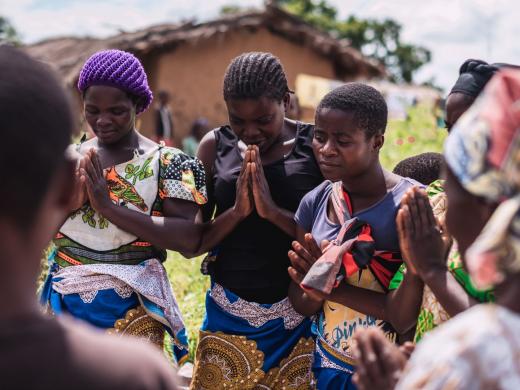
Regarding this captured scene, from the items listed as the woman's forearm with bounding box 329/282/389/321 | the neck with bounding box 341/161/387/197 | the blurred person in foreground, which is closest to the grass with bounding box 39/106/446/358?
the woman's forearm with bounding box 329/282/389/321

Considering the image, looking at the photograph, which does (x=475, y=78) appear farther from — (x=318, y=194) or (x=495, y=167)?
(x=495, y=167)

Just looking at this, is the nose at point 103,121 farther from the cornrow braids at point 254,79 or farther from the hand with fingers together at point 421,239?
the hand with fingers together at point 421,239

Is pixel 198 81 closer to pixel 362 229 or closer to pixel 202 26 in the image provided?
pixel 202 26

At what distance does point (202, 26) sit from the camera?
16.2m

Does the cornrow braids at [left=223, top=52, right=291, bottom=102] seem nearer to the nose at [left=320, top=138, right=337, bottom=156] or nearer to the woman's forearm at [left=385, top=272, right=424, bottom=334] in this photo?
the nose at [left=320, top=138, right=337, bottom=156]

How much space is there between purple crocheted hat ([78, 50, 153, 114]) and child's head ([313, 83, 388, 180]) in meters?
0.88

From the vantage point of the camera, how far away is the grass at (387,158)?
5402 mm

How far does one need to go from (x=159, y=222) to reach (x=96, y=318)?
0.52 metres

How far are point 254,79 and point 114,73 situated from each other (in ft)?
2.04

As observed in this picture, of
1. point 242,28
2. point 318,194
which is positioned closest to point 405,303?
point 318,194

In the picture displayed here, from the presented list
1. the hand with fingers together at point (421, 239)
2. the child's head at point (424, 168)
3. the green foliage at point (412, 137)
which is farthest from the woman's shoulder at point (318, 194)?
the green foliage at point (412, 137)

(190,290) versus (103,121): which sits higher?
(103,121)

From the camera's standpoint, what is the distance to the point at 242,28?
54.6 feet

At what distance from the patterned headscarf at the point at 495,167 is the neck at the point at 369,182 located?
1.34 metres
